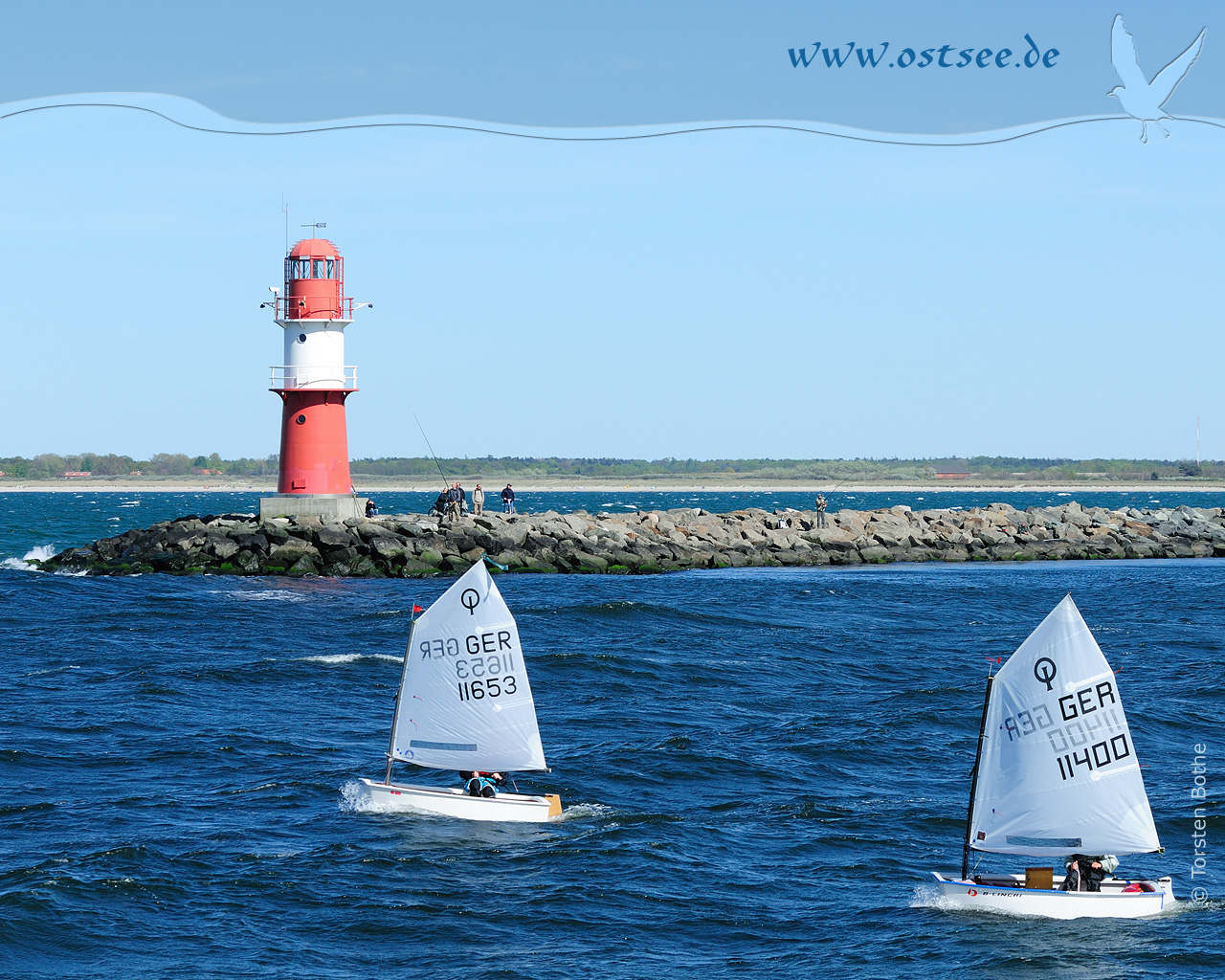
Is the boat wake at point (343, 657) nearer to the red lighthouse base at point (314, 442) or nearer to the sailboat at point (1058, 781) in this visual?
the red lighthouse base at point (314, 442)

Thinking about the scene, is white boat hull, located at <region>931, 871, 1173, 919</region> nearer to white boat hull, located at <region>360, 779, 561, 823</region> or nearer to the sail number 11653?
white boat hull, located at <region>360, 779, 561, 823</region>

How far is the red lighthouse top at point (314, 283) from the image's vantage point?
5575 cm

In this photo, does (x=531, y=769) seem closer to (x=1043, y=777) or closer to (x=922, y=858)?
(x=922, y=858)

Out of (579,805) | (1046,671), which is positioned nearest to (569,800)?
(579,805)

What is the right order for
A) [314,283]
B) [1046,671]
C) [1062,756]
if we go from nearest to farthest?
[1046,671] → [1062,756] → [314,283]

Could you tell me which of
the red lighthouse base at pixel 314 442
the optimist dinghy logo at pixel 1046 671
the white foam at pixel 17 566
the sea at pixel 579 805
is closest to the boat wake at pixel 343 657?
the sea at pixel 579 805

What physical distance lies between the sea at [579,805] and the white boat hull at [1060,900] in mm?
246

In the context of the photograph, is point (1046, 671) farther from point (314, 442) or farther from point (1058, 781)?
point (314, 442)

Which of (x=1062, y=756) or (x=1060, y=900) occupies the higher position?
(x=1062, y=756)

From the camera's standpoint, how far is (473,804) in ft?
75.4

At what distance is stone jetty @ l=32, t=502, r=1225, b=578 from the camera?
187 feet

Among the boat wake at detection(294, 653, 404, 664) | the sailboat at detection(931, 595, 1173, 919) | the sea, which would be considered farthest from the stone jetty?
the sailboat at detection(931, 595, 1173, 919)

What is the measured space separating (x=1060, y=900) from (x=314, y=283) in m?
43.9

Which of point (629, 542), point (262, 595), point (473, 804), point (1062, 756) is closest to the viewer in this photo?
point (1062, 756)
